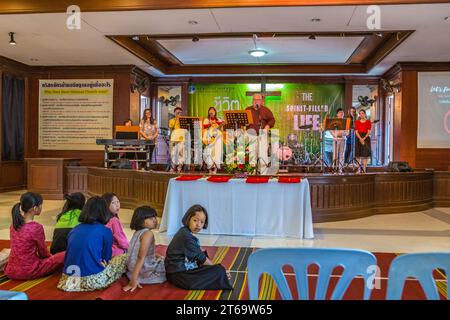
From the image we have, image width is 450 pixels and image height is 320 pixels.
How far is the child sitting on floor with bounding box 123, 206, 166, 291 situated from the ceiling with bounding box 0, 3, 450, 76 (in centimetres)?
428

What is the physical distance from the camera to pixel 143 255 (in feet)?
11.7

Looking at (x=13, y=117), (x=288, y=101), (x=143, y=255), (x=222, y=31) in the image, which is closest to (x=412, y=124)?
(x=288, y=101)

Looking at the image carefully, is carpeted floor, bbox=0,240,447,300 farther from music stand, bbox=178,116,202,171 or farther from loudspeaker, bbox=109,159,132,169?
loudspeaker, bbox=109,159,132,169

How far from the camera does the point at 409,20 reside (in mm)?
7227

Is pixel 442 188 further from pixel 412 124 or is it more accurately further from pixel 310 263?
pixel 310 263

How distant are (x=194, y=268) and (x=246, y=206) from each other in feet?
7.84

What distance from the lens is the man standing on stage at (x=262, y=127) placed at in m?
7.48

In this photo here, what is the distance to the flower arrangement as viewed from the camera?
7160mm

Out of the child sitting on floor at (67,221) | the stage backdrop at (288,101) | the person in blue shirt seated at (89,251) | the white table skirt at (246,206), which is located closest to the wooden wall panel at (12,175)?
the stage backdrop at (288,101)

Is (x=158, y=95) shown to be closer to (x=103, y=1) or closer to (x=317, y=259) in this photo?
(x=103, y=1)

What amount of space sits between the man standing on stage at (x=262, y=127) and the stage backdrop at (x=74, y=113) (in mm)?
5342

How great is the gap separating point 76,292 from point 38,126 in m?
9.31

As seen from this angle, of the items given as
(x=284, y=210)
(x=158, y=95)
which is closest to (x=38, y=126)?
(x=158, y=95)

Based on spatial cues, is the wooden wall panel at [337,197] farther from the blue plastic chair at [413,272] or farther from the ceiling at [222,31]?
the blue plastic chair at [413,272]
